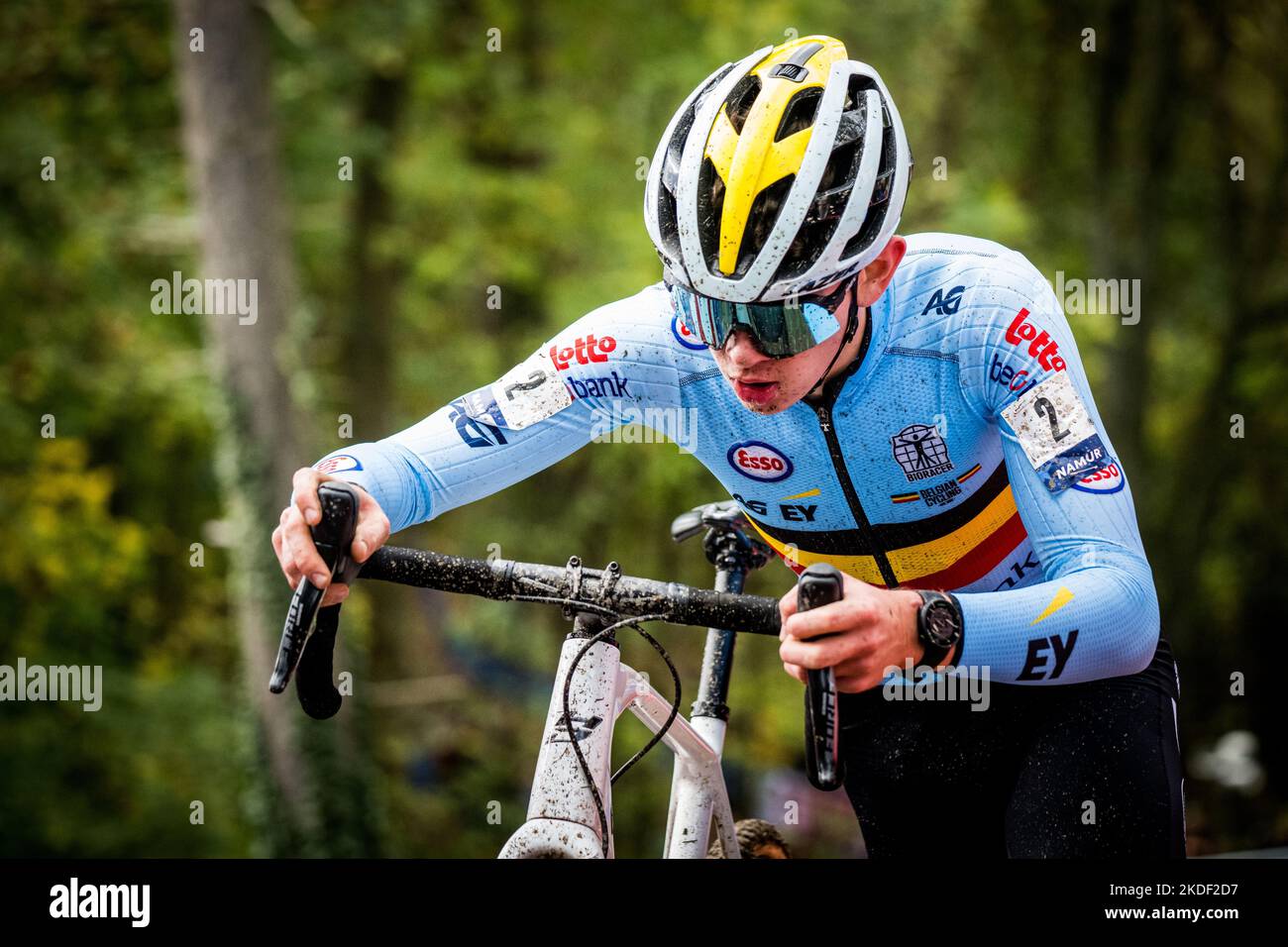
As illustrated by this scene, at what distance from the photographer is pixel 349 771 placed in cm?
1141

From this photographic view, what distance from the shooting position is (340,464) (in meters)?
2.67

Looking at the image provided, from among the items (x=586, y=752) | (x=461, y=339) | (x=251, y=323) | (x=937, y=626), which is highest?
(x=461, y=339)

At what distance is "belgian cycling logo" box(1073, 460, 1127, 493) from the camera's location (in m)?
2.50

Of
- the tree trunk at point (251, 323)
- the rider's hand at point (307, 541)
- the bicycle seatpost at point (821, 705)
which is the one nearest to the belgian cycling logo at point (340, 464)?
the rider's hand at point (307, 541)

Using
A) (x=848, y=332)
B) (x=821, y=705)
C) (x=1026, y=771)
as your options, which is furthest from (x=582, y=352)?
(x=1026, y=771)

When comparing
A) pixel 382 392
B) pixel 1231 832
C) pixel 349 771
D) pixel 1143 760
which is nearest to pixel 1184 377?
pixel 1231 832

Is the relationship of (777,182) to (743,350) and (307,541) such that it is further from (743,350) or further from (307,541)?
(307,541)

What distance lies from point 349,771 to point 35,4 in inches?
306

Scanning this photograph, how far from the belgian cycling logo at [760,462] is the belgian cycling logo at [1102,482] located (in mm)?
691

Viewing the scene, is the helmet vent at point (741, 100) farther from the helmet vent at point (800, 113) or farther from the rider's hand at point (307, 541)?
the rider's hand at point (307, 541)

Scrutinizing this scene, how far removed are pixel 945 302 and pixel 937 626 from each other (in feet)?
2.93

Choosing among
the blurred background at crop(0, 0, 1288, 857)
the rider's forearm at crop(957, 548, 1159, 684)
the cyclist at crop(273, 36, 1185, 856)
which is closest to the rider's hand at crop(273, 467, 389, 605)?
the cyclist at crop(273, 36, 1185, 856)

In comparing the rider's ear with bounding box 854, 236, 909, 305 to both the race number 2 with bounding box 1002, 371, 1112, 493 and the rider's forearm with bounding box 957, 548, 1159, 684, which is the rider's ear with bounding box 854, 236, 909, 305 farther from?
the rider's forearm with bounding box 957, 548, 1159, 684
